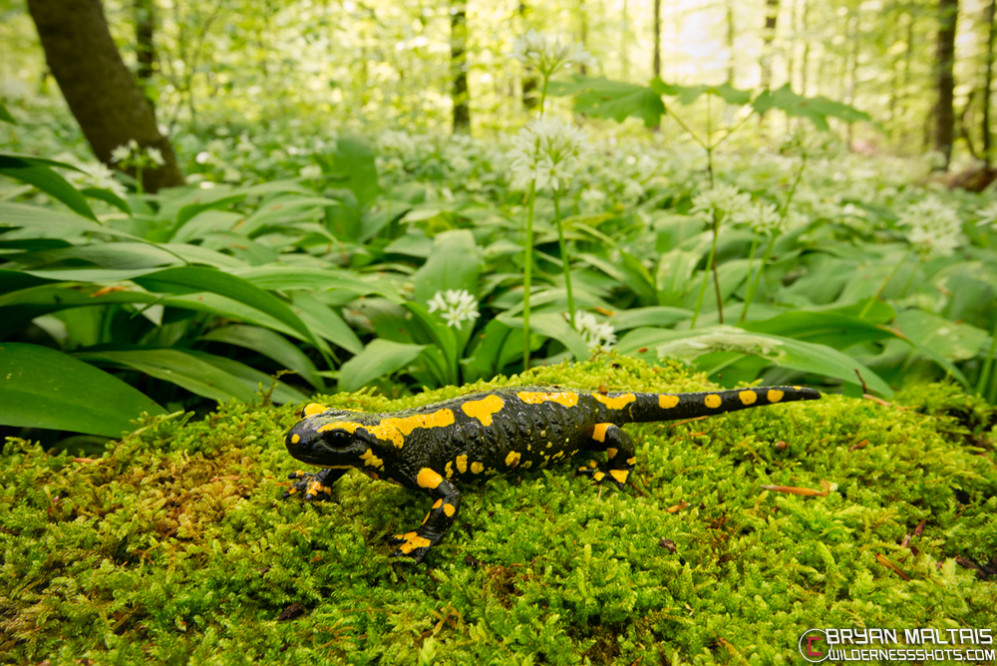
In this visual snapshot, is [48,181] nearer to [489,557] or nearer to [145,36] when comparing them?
[489,557]

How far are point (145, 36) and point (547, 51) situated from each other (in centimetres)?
1051

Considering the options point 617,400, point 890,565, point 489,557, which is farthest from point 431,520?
point 890,565

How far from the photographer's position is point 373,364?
2797mm

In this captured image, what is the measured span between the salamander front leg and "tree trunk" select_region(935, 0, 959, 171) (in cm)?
1482

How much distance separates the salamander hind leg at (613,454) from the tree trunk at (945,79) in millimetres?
14139

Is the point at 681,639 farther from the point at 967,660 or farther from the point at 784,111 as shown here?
the point at 784,111

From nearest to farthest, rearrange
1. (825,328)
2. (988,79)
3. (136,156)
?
(825,328)
(136,156)
(988,79)

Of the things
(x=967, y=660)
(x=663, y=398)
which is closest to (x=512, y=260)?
(x=663, y=398)

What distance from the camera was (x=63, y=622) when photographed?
1449mm

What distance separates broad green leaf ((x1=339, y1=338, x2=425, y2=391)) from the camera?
2693 millimetres

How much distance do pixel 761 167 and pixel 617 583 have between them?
909 cm

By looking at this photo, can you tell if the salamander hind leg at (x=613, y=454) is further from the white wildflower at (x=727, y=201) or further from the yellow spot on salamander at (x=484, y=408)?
the white wildflower at (x=727, y=201)

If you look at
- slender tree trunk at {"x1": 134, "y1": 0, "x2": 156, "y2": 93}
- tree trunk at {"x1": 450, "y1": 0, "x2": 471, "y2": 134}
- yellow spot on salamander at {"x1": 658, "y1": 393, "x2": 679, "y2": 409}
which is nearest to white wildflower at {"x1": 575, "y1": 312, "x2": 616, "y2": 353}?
yellow spot on salamander at {"x1": 658, "y1": 393, "x2": 679, "y2": 409}

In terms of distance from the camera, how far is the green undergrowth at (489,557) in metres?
1.44
